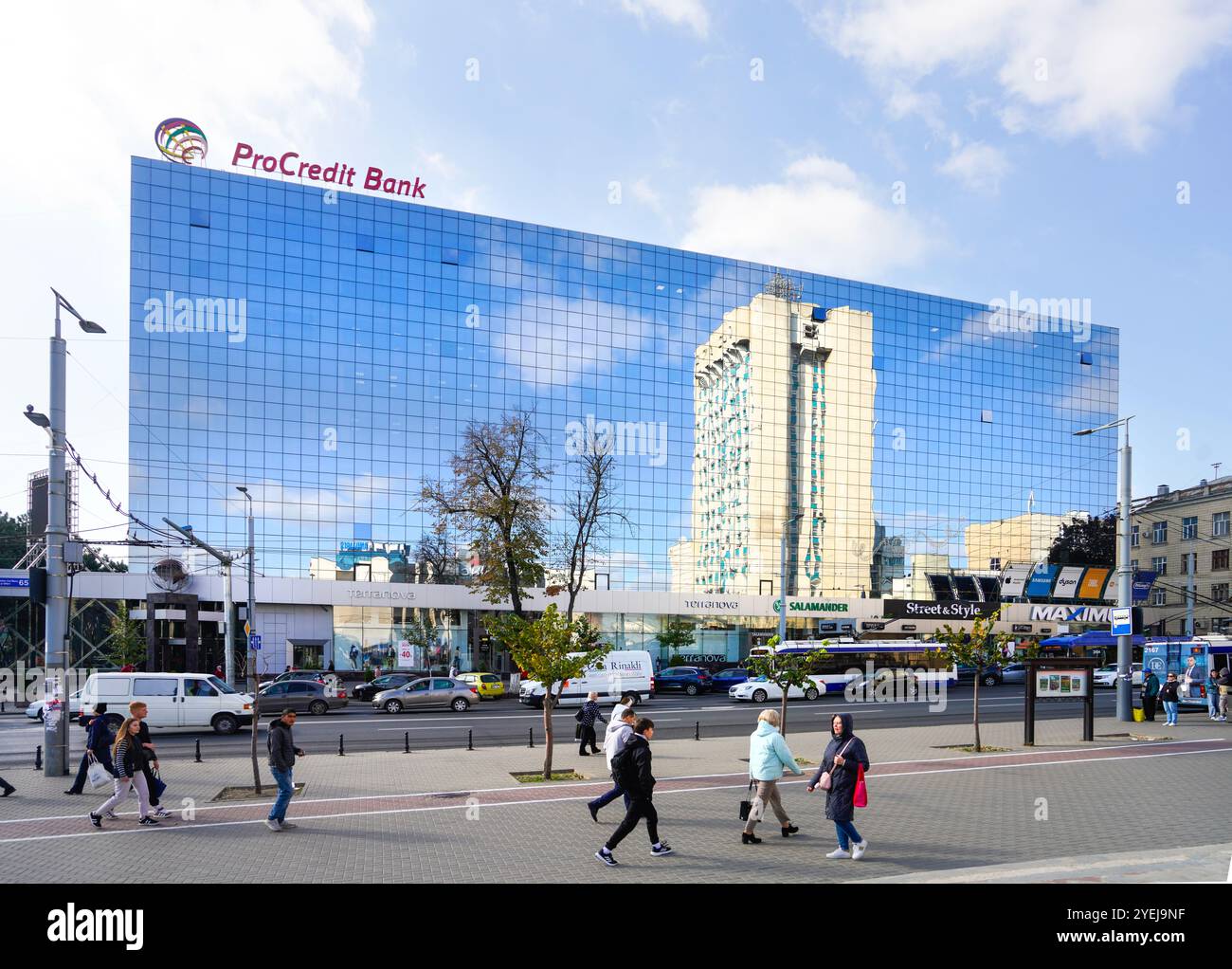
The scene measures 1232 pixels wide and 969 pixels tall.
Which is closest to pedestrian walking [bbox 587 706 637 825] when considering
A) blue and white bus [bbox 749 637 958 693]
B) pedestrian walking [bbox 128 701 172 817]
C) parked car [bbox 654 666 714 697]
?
pedestrian walking [bbox 128 701 172 817]

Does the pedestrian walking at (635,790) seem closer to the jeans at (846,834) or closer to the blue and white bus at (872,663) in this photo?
the jeans at (846,834)

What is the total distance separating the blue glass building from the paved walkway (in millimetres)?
42014

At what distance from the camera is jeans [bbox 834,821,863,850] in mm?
9688

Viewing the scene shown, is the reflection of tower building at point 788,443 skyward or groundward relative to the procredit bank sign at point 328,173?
groundward

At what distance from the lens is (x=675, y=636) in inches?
2388

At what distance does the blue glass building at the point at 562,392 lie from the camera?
5659cm

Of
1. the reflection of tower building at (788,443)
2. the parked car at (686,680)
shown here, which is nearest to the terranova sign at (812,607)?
the reflection of tower building at (788,443)

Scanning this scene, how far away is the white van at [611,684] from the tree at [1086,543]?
5777 cm

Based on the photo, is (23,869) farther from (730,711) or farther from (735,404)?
(735,404)

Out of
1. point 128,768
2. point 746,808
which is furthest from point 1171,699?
point 128,768

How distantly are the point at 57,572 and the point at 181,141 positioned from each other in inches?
2016

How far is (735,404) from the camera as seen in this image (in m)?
72.4

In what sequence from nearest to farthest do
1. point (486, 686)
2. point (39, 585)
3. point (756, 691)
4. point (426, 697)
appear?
1. point (39, 585)
2. point (426, 697)
3. point (756, 691)
4. point (486, 686)

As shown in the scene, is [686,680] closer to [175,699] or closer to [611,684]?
[611,684]
